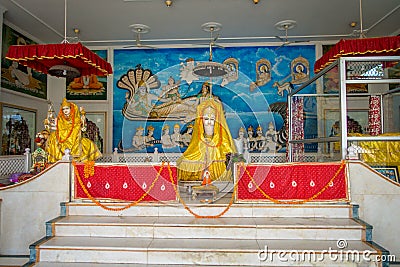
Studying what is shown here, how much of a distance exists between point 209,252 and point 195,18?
223 inches

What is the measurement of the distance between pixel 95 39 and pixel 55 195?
5441mm

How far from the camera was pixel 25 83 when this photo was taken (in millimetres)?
8102

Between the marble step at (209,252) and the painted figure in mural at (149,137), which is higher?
the painted figure in mural at (149,137)

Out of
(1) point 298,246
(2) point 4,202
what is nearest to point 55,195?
(2) point 4,202

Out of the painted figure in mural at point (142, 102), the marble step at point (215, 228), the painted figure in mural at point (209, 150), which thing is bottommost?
the marble step at point (215, 228)

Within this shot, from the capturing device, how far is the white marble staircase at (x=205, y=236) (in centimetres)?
362

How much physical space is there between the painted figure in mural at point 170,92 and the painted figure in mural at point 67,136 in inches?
155

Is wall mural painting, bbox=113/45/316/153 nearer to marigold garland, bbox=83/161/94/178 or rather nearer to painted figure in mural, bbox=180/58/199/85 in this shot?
painted figure in mural, bbox=180/58/199/85

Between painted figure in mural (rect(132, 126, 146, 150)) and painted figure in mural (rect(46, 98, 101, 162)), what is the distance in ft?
11.8

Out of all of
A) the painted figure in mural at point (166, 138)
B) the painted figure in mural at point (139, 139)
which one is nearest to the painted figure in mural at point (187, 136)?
the painted figure in mural at point (166, 138)

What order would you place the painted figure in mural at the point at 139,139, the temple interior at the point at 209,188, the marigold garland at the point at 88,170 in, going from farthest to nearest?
the painted figure in mural at the point at 139,139, the marigold garland at the point at 88,170, the temple interior at the point at 209,188

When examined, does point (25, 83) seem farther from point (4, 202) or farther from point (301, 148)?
point (301, 148)

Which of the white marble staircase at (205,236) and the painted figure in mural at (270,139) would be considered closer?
the white marble staircase at (205,236)

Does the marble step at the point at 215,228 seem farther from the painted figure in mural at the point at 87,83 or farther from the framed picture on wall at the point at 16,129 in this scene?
the painted figure in mural at the point at 87,83
